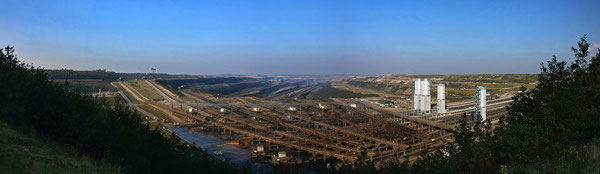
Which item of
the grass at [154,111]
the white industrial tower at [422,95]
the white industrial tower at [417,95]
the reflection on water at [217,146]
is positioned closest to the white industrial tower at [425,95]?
the white industrial tower at [422,95]

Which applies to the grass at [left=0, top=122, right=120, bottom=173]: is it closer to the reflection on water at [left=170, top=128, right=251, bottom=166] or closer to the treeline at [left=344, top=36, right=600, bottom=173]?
the treeline at [left=344, top=36, right=600, bottom=173]

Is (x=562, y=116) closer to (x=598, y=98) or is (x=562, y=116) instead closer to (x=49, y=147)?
(x=598, y=98)

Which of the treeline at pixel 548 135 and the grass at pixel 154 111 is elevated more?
the treeline at pixel 548 135

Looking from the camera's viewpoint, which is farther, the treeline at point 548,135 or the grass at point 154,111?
the grass at point 154,111

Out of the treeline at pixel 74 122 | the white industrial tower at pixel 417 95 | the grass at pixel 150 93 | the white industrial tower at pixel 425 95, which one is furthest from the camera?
the grass at pixel 150 93

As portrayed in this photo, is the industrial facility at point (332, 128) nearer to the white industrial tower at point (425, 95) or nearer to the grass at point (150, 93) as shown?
the white industrial tower at point (425, 95)

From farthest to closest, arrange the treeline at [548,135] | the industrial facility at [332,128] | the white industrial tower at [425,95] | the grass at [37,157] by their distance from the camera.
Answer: the white industrial tower at [425,95]
the industrial facility at [332,128]
the treeline at [548,135]
the grass at [37,157]
